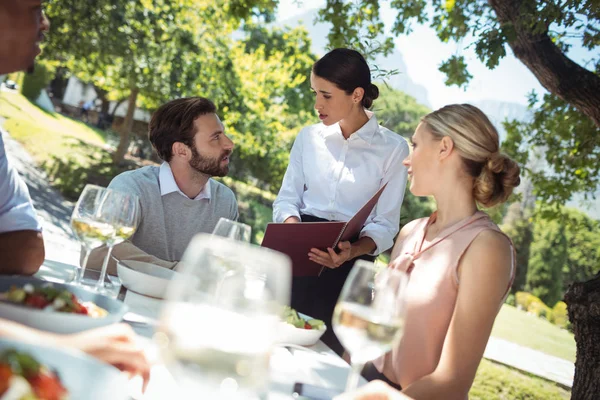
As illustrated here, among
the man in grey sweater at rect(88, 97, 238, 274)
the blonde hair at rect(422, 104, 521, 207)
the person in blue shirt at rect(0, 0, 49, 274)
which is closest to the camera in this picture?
the person in blue shirt at rect(0, 0, 49, 274)

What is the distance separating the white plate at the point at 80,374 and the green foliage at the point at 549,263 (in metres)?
21.2

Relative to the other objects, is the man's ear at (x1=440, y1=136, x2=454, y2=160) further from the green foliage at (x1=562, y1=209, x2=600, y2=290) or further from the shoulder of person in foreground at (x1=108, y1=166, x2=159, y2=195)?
the green foliage at (x1=562, y1=209, x2=600, y2=290)

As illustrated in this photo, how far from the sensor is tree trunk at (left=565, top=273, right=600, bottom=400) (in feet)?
11.0

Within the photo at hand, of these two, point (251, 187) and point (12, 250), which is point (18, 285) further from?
point (251, 187)

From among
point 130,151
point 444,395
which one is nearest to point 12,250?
point 444,395

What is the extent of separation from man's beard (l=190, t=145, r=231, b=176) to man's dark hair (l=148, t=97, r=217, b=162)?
9cm

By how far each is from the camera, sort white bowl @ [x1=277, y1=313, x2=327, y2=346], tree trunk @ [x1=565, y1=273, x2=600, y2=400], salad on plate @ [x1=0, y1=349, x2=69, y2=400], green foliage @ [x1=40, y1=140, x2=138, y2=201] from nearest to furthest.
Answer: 1. salad on plate @ [x1=0, y1=349, x2=69, y2=400]
2. white bowl @ [x1=277, y1=313, x2=327, y2=346]
3. tree trunk @ [x1=565, y1=273, x2=600, y2=400]
4. green foliage @ [x1=40, y1=140, x2=138, y2=201]

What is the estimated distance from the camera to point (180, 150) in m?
3.22

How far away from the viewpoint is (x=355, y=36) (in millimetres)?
5492

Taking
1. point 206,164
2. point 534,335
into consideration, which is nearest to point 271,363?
point 206,164

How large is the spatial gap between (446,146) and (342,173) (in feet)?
4.22

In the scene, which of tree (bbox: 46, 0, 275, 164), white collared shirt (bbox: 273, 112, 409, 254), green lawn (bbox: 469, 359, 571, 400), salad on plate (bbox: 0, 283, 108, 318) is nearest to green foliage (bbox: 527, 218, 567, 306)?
green lawn (bbox: 469, 359, 571, 400)

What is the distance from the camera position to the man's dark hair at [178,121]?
3266mm

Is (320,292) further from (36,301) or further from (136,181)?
(36,301)
